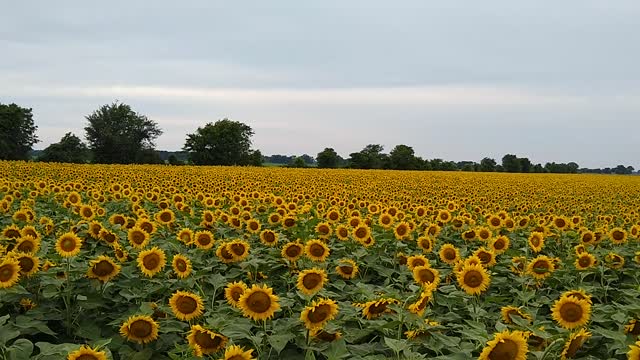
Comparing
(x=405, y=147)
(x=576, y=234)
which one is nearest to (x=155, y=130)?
(x=405, y=147)

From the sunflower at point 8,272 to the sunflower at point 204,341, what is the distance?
58.2 inches

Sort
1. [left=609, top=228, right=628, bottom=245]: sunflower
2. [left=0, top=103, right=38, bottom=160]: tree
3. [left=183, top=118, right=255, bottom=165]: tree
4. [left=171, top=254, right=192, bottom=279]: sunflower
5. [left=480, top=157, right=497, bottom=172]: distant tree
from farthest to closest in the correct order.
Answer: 1. [left=480, top=157, right=497, bottom=172]: distant tree
2. [left=183, top=118, right=255, bottom=165]: tree
3. [left=0, top=103, right=38, bottom=160]: tree
4. [left=609, top=228, right=628, bottom=245]: sunflower
5. [left=171, top=254, right=192, bottom=279]: sunflower

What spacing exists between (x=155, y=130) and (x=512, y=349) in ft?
233

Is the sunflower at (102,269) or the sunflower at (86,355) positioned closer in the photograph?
the sunflower at (86,355)

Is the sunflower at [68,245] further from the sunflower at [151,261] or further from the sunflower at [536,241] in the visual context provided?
the sunflower at [536,241]

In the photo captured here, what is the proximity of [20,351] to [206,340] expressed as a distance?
0.88m

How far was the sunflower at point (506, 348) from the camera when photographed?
265 cm

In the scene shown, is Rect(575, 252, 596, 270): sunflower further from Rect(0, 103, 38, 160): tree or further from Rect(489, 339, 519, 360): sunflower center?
Rect(0, 103, 38, 160): tree

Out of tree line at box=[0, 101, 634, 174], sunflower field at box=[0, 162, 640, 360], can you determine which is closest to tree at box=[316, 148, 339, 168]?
tree line at box=[0, 101, 634, 174]

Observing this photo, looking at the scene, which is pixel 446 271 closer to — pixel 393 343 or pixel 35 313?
pixel 393 343

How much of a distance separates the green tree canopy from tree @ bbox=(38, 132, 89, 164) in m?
14.3

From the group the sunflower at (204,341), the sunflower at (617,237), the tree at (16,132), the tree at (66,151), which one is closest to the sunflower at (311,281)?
the sunflower at (204,341)

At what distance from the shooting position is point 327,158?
247ft

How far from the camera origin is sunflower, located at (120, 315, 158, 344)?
335cm
